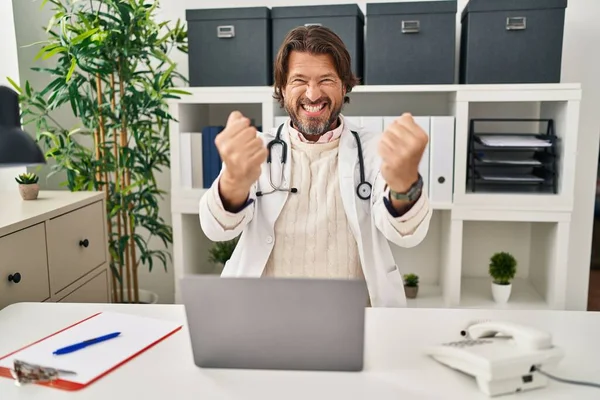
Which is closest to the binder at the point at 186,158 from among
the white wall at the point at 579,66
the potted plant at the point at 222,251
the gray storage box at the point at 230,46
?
the gray storage box at the point at 230,46

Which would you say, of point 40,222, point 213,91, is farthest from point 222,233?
point 213,91

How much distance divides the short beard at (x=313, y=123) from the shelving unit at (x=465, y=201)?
0.77m

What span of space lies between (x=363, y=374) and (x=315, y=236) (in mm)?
667

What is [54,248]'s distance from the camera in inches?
73.4

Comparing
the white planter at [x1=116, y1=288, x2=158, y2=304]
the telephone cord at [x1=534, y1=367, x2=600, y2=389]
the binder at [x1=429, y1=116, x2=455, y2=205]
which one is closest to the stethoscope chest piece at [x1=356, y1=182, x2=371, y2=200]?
the telephone cord at [x1=534, y1=367, x2=600, y2=389]

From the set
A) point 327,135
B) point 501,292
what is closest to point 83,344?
point 327,135

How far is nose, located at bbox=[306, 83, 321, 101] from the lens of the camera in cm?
158

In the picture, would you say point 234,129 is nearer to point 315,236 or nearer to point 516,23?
point 315,236

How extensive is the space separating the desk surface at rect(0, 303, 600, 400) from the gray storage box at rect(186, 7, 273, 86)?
4.78 ft

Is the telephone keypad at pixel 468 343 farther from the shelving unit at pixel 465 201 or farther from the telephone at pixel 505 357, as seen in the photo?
the shelving unit at pixel 465 201

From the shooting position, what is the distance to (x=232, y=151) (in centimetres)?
110

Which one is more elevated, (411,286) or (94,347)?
(94,347)

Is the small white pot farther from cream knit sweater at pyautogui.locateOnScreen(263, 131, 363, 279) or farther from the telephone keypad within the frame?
the telephone keypad

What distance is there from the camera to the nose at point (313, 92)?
1576 millimetres
